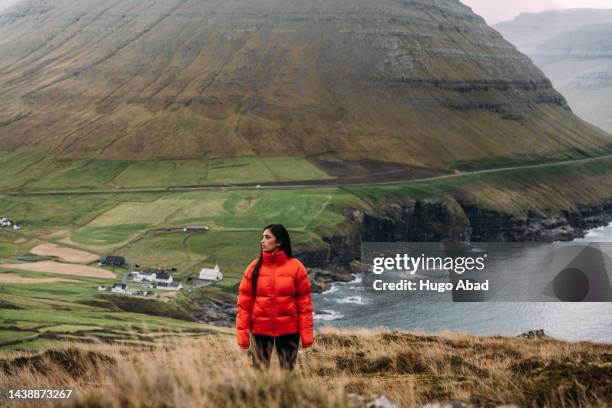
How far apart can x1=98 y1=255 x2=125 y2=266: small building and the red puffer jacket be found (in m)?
128

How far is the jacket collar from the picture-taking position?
17609 mm

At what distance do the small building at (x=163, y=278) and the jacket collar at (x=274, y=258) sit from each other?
11502cm

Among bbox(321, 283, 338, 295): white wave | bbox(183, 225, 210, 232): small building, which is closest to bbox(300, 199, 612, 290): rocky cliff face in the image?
bbox(321, 283, 338, 295): white wave

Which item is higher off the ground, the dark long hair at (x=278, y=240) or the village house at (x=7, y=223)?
the village house at (x=7, y=223)

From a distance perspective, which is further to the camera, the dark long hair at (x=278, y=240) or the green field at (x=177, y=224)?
the green field at (x=177, y=224)

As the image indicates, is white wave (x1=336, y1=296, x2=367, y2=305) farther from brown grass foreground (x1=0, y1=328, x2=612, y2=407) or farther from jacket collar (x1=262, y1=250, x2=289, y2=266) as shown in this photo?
jacket collar (x1=262, y1=250, x2=289, y2=266)

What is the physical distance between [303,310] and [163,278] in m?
117

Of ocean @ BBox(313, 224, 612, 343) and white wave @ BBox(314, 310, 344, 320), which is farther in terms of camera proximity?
white wave @ BBox(314, 310, 344, 320)

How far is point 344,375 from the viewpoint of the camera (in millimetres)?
19281

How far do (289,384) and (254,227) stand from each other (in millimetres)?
146525

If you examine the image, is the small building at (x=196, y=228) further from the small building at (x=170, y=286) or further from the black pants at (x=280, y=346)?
the black pants at (x=280, y=346)

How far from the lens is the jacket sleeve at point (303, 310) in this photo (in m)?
17.7

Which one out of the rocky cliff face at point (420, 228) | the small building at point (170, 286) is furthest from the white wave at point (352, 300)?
the small building at point (170, 286)

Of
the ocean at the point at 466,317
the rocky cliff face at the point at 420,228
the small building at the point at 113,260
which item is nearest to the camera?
the ocean at the point at 466,317
